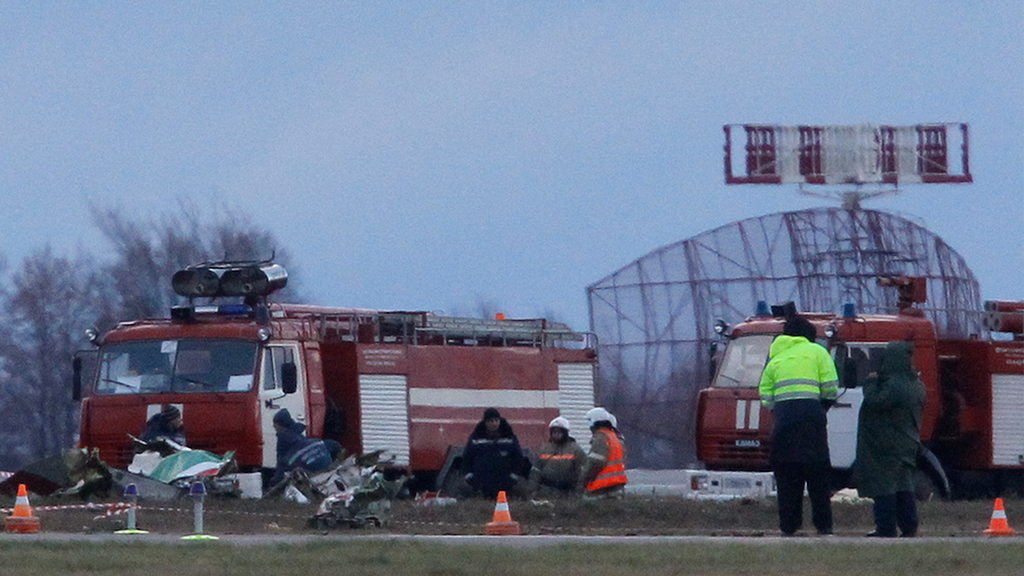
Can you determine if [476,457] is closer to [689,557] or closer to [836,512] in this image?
[836,512]

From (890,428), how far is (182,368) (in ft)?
33.7

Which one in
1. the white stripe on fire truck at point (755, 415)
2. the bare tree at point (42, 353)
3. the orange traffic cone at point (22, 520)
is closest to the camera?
the orange traffic cone at point (22, 520)

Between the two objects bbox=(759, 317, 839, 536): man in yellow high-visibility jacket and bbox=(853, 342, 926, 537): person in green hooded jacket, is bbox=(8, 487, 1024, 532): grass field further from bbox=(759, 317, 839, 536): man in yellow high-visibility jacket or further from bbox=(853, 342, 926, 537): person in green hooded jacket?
bbox=(853, 342, 926, 537): person in green hooded jacket

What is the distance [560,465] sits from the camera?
2200 centimetres

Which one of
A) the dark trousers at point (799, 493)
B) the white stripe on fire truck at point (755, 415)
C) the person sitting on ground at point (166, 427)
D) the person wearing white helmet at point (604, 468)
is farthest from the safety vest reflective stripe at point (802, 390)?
the white stripe on fire truck at point (755, 415)

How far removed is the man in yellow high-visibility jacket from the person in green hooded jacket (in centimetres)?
30

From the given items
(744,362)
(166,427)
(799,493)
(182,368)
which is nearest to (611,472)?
(744,362)

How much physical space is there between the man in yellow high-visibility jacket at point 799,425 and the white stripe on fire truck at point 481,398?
34.8 ft

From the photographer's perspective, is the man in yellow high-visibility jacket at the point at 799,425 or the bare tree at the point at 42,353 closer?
the man in yellow high-visibility jacket at the point at 799,425

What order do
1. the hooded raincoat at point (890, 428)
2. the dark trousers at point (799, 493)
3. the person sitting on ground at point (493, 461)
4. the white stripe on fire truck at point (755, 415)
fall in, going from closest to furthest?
the hooded raincoat at point (890, 428) < the dark trousers at point (799, 493) < the person sitting on ground at point (493, 461) < the white stripe on fire truck at point (755, 415)

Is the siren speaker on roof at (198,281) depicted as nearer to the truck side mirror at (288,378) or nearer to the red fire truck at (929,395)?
the truck side mirror at (288,378)

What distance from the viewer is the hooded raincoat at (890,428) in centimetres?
1549

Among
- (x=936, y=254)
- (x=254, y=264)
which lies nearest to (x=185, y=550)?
Result: (x=254, y=264)

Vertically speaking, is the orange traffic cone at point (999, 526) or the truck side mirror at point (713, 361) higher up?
the truck side mirror at point (713, 361)
